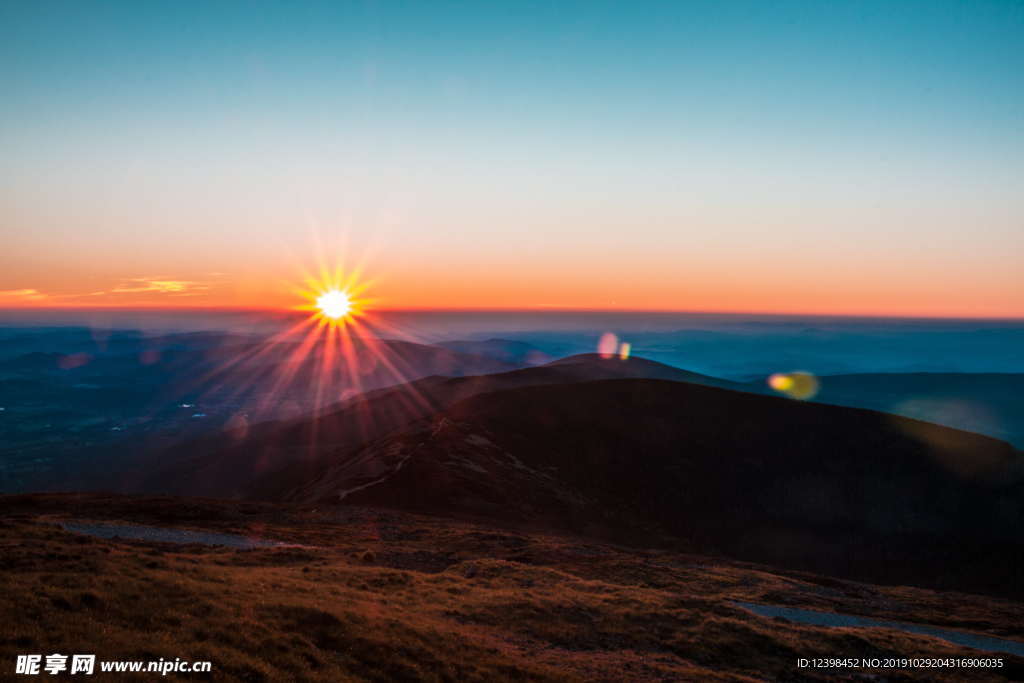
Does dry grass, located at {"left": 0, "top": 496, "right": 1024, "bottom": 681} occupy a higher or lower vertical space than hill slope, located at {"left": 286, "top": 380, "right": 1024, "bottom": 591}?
higher

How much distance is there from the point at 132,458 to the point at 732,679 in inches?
7157

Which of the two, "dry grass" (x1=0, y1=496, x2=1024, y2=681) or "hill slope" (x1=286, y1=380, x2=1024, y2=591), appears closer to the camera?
"dry grass" (x1=0, y1=496, x2=1024, y2=681)

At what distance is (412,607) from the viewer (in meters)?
22.7

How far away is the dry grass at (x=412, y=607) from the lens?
15.6 metres

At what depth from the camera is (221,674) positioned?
13.9 metres

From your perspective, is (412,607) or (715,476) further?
(715,476)

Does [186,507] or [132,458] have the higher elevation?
[186,507]

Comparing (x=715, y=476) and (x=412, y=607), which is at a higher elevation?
(x=412, y=607)

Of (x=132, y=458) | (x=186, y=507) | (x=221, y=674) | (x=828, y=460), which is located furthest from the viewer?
(x=132, y=458)

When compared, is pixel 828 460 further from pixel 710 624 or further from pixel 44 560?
pixel 44 560

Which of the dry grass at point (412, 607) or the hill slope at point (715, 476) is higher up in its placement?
the dry grass at point (412, 607)

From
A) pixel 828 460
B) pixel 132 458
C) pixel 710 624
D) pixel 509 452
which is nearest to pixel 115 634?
pixel 710 624

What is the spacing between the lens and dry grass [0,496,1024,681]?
15586 mm

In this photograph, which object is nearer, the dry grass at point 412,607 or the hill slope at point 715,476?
the dry grass at point 412,607
